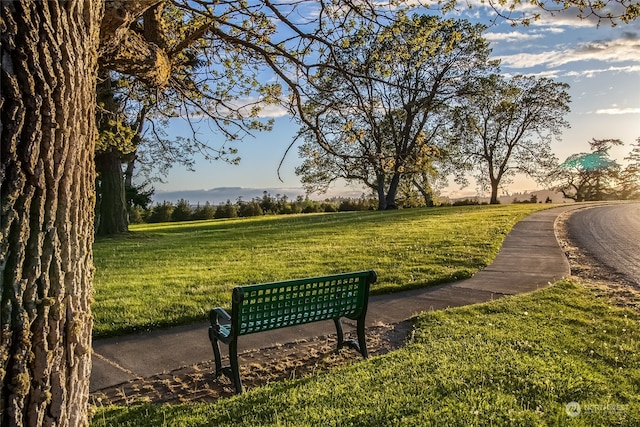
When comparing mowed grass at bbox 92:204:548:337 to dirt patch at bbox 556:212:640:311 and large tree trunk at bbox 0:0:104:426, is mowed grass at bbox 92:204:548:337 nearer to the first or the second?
dirt patch at bbox 556:212:640:311

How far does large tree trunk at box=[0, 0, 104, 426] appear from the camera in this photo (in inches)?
82.2

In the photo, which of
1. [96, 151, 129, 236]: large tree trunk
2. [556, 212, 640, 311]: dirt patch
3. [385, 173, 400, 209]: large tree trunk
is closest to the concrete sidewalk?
[556, 212, 640, 311]: dirt patch

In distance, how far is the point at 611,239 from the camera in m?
15.1

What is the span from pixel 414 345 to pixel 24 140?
4.46 metres

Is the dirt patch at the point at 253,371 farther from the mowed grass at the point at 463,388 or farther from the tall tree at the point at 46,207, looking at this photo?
the tall tree at the point at 46,207

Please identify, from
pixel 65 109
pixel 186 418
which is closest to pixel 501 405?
pixel 186 418

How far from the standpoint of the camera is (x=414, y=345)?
5.46m

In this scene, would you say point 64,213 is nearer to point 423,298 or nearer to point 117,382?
point 117,382

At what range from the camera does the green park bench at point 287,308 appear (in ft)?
14.7

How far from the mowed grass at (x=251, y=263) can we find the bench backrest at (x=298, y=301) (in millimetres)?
2429

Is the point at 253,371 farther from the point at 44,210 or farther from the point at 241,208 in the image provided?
the point at 241,208

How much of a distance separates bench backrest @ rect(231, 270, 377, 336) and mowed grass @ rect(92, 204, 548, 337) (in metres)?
2.43

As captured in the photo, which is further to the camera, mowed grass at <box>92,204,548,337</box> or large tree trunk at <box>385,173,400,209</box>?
large tree trunk at <box>385,173,400,209</box>

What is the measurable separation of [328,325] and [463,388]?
2.73 meters
